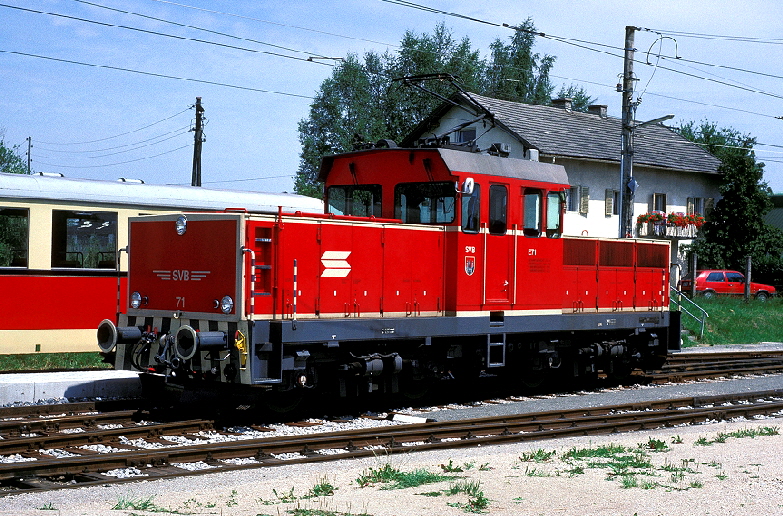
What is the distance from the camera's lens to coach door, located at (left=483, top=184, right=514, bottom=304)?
12.4m

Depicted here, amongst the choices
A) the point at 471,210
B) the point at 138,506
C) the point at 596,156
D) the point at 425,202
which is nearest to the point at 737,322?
the point at 596,156

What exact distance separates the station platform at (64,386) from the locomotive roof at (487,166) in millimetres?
4067

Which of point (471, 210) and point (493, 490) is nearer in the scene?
point (493, 490)

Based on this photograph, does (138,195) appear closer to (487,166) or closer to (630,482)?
(487,166)

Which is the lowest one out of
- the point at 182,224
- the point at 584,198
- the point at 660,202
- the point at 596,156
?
the point at 182,224

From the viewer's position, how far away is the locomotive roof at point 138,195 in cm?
1406

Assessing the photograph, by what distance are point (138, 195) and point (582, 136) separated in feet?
91.9

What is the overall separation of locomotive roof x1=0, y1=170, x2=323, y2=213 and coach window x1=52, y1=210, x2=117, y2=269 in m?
0.26

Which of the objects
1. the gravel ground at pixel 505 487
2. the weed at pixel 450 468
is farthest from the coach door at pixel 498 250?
the weed at pixel 450 468

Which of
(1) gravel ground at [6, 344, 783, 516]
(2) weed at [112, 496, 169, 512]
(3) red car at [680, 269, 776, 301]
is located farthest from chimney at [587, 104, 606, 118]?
(2) weed at [112, 496, 169, 512]

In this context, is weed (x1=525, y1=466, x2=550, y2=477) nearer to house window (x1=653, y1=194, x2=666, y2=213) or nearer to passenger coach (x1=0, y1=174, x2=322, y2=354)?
passenger coach (x1=0, y1=174, x2=322, y2=354)

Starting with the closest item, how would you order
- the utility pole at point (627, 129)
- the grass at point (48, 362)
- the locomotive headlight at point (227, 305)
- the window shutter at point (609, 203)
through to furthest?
1. the locomotive headlight at point (227, 305)
2. the grass at point (48, 362)
3. the utility pole at point (627, 129)
4. the window shutter at point (609, 203)

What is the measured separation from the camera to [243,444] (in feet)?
29.5

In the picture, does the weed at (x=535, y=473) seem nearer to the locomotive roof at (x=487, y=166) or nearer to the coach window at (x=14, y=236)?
the locomotive roof at (x=487, y=166)
